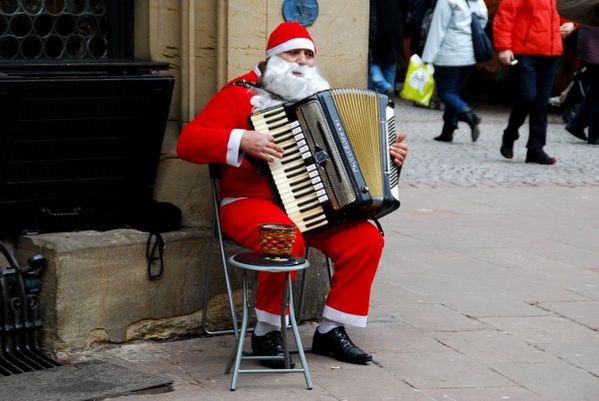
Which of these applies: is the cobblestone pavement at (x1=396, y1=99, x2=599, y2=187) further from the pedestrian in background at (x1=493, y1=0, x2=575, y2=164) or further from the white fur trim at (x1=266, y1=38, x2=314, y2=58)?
the white fur trim at (x1=266, y1=38, x2=314, y2=58)

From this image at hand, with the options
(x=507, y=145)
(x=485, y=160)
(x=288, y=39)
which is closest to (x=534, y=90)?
(x=507, y=145)

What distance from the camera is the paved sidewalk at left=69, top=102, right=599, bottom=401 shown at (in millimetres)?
4938

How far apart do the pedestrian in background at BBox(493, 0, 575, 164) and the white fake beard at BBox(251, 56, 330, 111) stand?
220 inches

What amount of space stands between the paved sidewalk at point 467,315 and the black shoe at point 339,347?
4 centimetres

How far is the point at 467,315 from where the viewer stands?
608cm

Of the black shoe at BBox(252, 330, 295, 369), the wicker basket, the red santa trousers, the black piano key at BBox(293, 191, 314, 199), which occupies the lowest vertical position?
the black shoe at BBox(252, 330, 295, 369)

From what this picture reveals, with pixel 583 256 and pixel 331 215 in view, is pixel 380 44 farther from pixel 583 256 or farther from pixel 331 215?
pixel 331 215

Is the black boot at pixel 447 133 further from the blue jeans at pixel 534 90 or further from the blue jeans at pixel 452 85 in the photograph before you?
the blue jeans at pixel 534 90

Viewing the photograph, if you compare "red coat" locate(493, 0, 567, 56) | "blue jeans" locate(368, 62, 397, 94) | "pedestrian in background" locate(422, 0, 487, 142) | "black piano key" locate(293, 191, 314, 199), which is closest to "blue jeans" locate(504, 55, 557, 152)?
"red coat" locate(493, 0, 567, 56)

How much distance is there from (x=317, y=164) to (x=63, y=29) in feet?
4.80

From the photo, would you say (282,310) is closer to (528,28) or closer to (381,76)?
(528,28)

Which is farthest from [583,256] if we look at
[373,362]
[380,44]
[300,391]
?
[380,44]

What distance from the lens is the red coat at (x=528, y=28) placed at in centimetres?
1065

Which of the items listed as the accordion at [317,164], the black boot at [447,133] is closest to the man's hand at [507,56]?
the black boot at [447,133]
